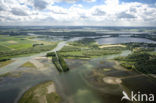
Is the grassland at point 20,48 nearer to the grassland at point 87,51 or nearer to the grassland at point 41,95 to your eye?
the grassland at point 87,51

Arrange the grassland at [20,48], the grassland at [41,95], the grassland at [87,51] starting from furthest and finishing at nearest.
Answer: the grassland at [20,48] → the grassland at [87,51] → the grassland at [41,95]

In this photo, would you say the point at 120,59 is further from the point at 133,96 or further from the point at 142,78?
the point at 133,96

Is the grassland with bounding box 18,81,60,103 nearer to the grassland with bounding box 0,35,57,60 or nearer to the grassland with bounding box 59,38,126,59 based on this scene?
the grassland with bounding box 59,38,126,59

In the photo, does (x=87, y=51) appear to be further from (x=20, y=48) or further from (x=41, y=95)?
(x=20, y=48)

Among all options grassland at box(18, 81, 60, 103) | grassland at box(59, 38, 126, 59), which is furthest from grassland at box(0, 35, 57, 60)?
grassland at box(18, 81, 60, 103)

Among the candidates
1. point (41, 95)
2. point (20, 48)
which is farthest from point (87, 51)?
point (20, 48)

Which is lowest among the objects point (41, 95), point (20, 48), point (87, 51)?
point (41, 95)

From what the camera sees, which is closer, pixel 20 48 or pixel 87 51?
pixel 87 51

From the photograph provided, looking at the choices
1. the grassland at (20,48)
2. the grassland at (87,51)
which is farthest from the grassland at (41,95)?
the grassland at (20,48)

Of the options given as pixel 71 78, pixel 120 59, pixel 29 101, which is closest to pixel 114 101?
pixel 71 78
